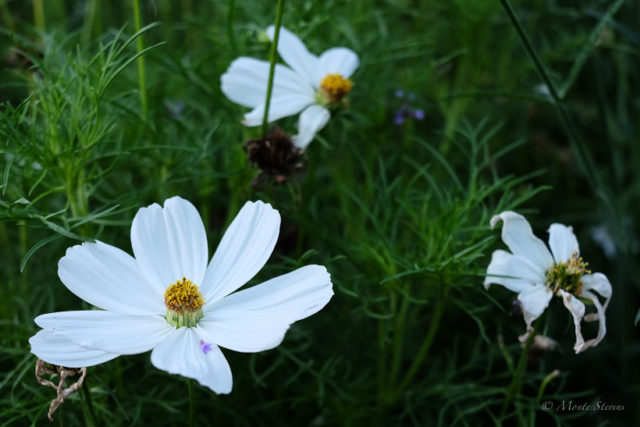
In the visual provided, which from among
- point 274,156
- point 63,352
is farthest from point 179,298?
point 274,156

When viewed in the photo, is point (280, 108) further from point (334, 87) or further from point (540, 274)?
point (540, 274)

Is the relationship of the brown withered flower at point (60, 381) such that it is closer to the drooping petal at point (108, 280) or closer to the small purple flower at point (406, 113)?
the drooping petal at point (108, 280)

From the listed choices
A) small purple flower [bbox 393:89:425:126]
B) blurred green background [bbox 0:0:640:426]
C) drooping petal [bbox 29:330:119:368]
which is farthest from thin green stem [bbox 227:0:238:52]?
drooping petal [bbox 29:330:119:368]

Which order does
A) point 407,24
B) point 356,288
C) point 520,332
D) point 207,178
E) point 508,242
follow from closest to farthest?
point 508,242, point 356,288, point 207,178, point 520,332, point 407,24

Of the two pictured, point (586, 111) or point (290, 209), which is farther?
point (586, 111)

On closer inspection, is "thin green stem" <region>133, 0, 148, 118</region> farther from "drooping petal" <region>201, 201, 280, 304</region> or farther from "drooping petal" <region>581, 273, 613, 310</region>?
"drooping petal" <region>581, 273, 613, 310</region>

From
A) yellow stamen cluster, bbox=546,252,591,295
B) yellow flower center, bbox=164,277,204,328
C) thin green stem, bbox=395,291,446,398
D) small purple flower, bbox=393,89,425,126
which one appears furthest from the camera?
small purple flower, bbox=393,89,425,126

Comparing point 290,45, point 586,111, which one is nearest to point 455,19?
point 586,111

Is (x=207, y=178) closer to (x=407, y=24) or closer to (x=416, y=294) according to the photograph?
Answer: (x=416, y=294)
